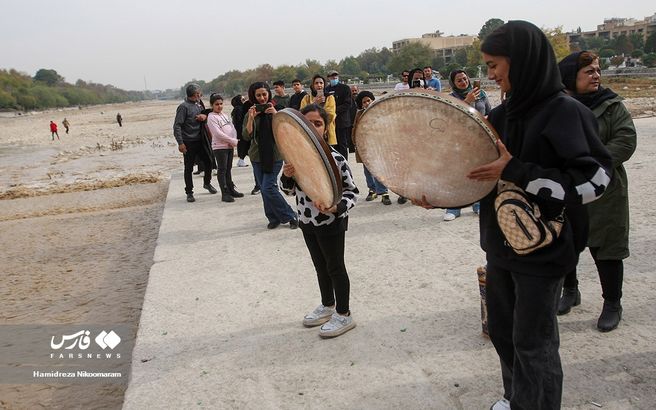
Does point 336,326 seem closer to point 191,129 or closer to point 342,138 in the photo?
point 342,138

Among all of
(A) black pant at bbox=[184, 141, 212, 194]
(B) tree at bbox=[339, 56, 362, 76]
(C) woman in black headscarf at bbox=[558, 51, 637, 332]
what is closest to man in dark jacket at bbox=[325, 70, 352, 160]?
(A) black pant at bbox=[184, 141, 212, 194]

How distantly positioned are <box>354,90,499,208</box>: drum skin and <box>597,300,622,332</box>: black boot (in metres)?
1.55

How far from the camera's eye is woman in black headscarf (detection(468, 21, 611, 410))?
74.2 inches

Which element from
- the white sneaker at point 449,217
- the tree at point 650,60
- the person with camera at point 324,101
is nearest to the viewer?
the white sneaker at point 449,217

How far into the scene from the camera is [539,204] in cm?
202

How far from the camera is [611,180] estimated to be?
9.81 feet

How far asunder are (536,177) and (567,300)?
1.99m

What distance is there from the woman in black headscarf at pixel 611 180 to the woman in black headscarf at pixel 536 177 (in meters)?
1.18

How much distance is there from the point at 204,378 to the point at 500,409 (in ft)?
5.92

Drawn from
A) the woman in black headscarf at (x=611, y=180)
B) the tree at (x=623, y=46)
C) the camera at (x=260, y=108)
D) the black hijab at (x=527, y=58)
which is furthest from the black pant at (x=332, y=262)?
the tree at (x=623, y=46)

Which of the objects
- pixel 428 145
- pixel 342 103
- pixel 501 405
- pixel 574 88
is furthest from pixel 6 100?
pixel 501 405

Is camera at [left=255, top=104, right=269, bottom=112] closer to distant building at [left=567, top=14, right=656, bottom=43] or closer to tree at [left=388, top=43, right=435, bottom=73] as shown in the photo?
tree at [left=388, top=43, right=435, bottom=73]

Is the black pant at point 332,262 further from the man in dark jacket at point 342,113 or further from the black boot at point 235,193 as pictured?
the black boot at point 235,193

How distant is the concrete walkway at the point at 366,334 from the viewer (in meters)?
2.83
